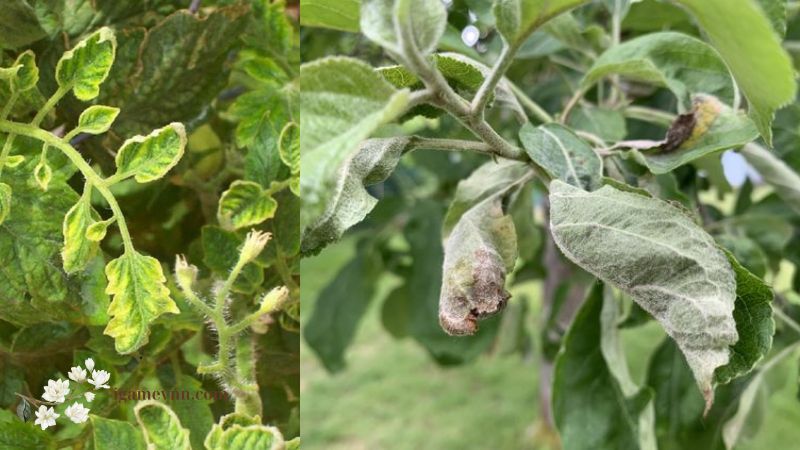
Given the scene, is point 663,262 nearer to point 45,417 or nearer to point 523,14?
point 523,14

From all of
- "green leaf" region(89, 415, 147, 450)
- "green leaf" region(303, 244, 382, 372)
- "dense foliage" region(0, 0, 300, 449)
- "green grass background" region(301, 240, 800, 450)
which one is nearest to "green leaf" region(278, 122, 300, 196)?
"dense foliage" region(0, 0, 300, 449)

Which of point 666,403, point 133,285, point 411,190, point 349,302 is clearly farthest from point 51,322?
point 411,190

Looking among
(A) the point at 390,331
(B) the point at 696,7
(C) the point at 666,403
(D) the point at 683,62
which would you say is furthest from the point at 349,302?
(B) the point at 696,7

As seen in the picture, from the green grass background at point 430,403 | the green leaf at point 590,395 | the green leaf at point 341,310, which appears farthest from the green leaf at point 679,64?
the green grass background at point 430,403

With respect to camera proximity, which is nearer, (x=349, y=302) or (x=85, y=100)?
(x=85, y=100)

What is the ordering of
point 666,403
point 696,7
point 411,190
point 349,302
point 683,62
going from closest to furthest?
point 696,7 < point 683,62 < point 666,403 < point 349,302 < point 411,190

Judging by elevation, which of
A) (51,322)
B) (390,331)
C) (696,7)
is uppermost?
(696,7)

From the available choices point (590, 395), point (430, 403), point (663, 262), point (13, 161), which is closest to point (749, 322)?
point (663, 262)

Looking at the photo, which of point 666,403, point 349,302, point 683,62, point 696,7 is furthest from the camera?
point 349,302

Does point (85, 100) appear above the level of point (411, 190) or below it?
above

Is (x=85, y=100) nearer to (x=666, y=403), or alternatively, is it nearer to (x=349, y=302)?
(x=666, y=403)
